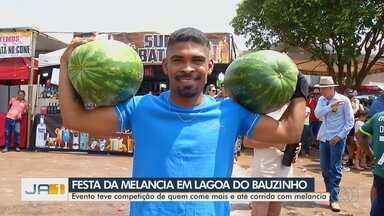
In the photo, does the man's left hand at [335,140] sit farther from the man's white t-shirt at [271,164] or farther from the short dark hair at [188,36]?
the short dark hair at [188,36]

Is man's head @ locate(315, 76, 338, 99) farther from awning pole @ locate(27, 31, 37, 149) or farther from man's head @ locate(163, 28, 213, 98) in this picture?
awning pole @ locate(27, 31, 37, 149)

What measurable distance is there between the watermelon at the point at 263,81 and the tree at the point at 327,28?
49.7 feet

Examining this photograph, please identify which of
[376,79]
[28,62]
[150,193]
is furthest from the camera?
[376,79]

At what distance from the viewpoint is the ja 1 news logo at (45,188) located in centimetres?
257

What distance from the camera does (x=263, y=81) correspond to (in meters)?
2.50

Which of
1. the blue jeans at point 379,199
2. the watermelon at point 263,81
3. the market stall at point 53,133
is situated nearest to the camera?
the watermelon at point 263,81

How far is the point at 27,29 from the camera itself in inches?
535

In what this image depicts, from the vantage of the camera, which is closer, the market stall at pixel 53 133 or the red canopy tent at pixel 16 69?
the market stall at pixel 53 133

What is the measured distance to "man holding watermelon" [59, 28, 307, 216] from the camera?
7.70ft

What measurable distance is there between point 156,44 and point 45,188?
1057 cm

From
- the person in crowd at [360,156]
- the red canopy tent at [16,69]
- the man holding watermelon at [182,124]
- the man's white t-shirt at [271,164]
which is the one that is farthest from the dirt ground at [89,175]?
the man holding watermelon at [182,124]

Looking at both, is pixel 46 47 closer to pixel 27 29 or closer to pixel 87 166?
pixel 27 29

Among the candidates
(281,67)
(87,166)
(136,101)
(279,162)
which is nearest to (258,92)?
(281,67)

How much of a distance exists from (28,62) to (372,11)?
36.4 feet
